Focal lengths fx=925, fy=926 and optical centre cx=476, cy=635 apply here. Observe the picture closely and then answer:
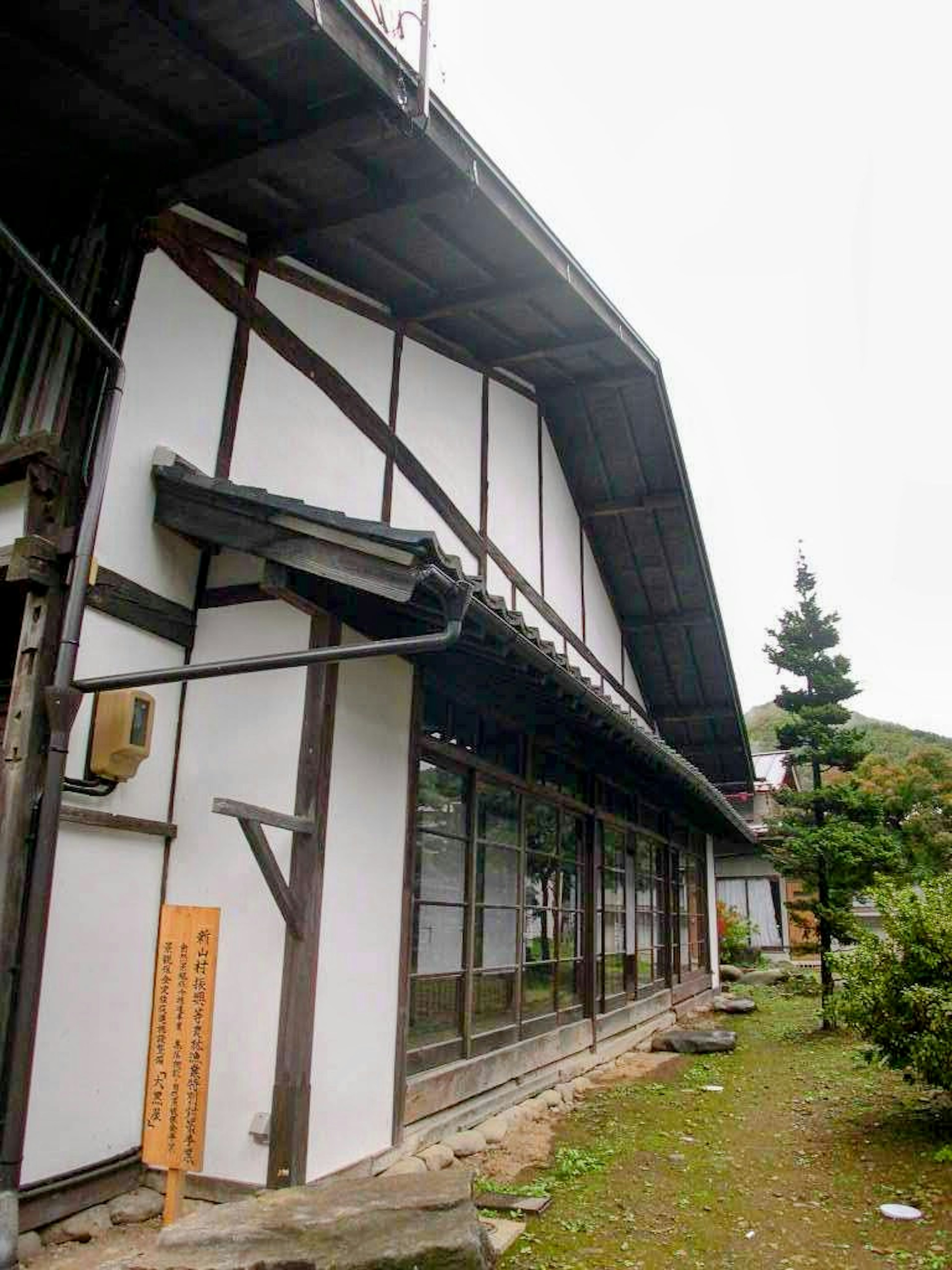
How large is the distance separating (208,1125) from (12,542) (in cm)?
317

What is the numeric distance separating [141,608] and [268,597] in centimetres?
70

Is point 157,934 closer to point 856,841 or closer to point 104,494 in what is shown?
point 104,494

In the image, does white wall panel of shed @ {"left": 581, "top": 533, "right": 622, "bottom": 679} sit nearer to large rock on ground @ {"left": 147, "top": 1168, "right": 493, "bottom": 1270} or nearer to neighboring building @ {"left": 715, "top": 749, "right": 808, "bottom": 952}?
large rock on ground @ {"left": 147, "top": 1168, "right": 493, "bottom": 1270}

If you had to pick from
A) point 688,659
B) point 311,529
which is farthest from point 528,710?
point 688,659

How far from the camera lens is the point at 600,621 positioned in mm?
12211

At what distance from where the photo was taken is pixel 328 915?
523 centimetres

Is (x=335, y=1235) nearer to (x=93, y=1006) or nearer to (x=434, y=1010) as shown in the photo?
(x=93, y=1006)

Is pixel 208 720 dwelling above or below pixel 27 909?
above

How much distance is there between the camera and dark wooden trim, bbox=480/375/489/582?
873 centimetres

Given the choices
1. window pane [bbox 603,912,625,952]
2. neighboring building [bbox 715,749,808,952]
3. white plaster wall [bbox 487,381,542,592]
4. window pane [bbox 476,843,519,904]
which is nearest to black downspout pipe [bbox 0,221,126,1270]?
window pane [bbox 476,843,519,904]

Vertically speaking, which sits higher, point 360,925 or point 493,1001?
point 360,925

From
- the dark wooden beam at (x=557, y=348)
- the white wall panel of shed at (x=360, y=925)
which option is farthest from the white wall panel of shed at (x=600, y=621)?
the white wall panel of shed at (x=360, y=925)

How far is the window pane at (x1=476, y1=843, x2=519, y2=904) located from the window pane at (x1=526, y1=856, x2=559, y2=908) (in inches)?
11.4

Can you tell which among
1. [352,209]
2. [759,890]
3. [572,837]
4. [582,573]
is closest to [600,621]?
[582,573]
